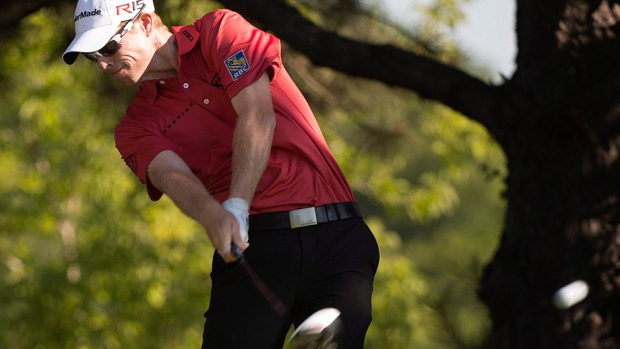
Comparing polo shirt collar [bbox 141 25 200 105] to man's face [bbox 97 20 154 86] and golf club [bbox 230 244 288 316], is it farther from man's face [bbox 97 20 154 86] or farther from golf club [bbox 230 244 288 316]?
golf club [bbox 230 244 288 316]

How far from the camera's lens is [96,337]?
39.1 ft

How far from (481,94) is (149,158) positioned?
1.72 metres

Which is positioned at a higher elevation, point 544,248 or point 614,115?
point 614,115

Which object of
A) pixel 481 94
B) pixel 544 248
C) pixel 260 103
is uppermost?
pixel 260 103

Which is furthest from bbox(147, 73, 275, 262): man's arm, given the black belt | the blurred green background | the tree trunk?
the blurred green background

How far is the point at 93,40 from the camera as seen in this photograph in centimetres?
327

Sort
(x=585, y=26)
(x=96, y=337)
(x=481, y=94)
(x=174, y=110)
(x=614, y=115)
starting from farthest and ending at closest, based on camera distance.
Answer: (x=96, y=337)
(x=481, y=94)
(x=614, y=115)
(x=585, y=26)
(x=174, y=110)

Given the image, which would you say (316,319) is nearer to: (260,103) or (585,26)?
(260,103)

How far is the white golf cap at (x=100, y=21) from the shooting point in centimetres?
326

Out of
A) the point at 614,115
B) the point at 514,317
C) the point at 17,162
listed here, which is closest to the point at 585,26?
the point at 614,115

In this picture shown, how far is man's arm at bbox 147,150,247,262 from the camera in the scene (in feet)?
9.38

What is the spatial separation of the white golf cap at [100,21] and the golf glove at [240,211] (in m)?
0.72

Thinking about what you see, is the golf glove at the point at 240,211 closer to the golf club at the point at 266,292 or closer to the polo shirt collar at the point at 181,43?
the golf club at the point at 266,292

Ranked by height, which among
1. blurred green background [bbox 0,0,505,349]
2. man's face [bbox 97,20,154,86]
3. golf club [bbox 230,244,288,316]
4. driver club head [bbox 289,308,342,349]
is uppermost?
man's face [bbox 97,20,154,86]
